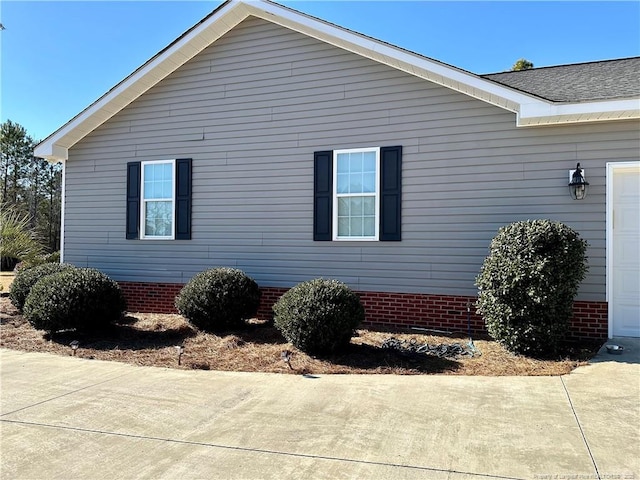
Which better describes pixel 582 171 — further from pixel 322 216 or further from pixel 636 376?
pixel 322 216

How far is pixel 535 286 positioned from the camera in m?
5.76

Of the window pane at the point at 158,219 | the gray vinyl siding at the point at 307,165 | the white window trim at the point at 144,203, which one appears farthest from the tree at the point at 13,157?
the window pane at the point at 158,219

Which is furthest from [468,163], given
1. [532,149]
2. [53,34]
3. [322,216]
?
[53,34]

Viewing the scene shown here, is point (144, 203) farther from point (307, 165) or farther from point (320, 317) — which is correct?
point (320, 317)

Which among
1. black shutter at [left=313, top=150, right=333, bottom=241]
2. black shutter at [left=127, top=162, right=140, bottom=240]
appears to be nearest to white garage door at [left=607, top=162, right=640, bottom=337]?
black shutter at [left=313, top=150, right=333, bottom=241]

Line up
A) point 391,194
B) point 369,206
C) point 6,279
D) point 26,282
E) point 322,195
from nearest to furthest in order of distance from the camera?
point 391,194, point 369,206, point 322,195, point 26,282, point 6,279

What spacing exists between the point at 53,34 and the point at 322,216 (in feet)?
24.9

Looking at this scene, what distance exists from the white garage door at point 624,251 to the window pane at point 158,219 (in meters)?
7.62

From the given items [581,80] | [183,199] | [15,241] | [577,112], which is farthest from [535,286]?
[15,241]

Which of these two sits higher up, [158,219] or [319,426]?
[158,219]

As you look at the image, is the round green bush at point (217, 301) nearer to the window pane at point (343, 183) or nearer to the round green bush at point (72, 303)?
the round green bush at point (72, 303)

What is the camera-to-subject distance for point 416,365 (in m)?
5.77

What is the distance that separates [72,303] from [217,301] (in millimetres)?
2174

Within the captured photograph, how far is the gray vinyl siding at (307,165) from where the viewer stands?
7113 mm
